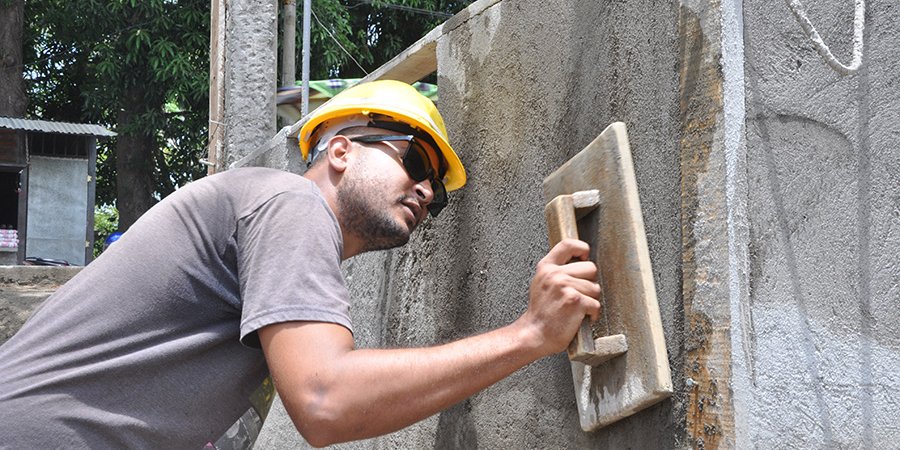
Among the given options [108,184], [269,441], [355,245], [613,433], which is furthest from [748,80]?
[108,184]

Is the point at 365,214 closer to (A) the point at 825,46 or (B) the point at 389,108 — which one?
(B) the point at 389,108

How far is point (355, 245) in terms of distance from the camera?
2361 mm

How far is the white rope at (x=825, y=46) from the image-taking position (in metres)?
1.76

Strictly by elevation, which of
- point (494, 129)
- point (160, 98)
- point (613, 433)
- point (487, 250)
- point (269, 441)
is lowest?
point (269, 441)

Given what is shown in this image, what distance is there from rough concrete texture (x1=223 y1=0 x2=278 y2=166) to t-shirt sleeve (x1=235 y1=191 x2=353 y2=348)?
475cm

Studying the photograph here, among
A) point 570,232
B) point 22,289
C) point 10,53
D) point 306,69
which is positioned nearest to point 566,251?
point 570,232

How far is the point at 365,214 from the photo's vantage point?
231 cm

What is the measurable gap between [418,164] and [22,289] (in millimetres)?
6503

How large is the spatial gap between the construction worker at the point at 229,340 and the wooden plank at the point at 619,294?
0.20ft

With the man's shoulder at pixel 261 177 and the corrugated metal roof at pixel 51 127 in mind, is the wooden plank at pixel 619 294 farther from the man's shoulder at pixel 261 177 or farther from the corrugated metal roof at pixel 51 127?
Answer: the corrugated metal roof at pixel 51 127

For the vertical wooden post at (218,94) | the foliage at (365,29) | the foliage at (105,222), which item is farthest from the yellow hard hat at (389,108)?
the foliage at (105,222)

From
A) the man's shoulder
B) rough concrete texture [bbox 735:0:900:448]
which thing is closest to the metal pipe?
the man's shoulder

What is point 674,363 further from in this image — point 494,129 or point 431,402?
point 494,129

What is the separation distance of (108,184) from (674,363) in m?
17.1
